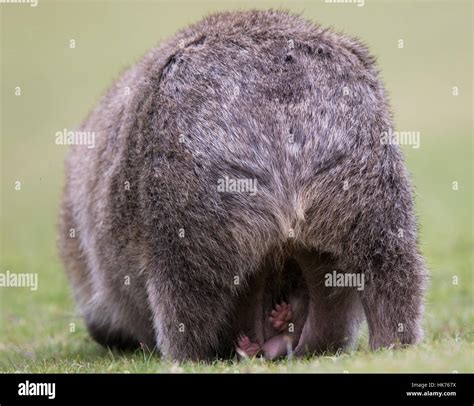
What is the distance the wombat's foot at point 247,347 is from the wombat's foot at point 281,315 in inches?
9.6

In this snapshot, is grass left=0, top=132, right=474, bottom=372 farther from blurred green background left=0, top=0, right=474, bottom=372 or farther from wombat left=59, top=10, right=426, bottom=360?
wombat left=59, top=10, right=426, bottom=360

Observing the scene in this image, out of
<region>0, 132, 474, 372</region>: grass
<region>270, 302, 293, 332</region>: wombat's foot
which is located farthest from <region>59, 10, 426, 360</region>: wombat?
<region>0, 132, 474, 372</region>: grass

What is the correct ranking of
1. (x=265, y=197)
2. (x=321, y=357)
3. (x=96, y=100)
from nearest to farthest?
(x=265, y=197) → (x=321, y=357) → (x=96, y=100)

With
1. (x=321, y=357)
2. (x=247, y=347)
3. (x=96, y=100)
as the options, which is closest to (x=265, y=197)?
(x=321, y=357)

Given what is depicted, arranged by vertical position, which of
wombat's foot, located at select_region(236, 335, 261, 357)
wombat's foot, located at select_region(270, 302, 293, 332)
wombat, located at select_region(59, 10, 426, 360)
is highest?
wombat, located at select_region(59, 10, 426, 360)

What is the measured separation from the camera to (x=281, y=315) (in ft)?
25.7

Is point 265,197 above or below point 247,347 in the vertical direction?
above

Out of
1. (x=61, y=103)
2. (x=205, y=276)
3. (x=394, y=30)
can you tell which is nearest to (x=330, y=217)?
(x=205, y=276)

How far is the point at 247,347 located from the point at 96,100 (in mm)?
5140

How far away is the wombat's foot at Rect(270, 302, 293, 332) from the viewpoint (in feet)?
25.7

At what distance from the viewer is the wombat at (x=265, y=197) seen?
6910 mm

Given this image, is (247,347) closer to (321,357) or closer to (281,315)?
(281,315)
